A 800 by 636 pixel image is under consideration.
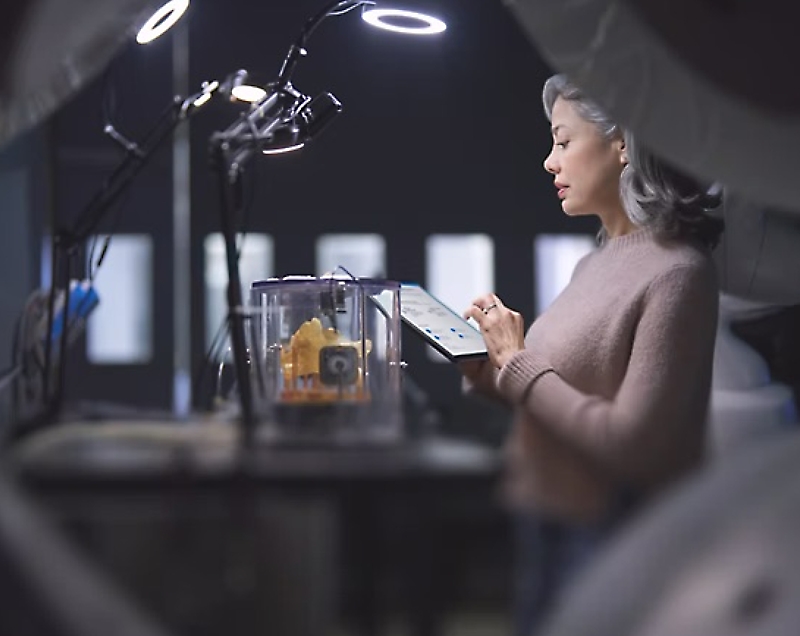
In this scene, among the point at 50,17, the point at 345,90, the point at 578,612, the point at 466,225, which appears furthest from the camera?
the point at 466,225

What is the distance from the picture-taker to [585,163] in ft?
4.56

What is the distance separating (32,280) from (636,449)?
3.18 ft

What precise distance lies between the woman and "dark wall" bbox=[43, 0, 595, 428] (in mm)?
343

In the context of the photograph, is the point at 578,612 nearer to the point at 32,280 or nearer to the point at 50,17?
the point at 50,17

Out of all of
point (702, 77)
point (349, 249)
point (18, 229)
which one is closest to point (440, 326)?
point (18, 229)

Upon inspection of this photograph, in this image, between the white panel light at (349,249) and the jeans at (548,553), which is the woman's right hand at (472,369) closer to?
the jeans at (548,553)

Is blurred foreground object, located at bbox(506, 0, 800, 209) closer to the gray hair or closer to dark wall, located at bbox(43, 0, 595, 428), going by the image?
the gray hair

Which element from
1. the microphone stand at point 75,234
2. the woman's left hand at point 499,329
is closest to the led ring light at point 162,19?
the microphone stand at point 75,234

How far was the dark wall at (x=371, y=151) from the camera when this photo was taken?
1760 millimetres

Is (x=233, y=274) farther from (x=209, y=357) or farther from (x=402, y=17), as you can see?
(x=402, y=17)

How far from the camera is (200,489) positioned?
1.90 feet

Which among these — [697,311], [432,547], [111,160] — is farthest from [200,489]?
[111,160]

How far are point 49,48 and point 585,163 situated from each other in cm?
86

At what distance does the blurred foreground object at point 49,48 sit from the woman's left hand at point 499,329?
0.71m
